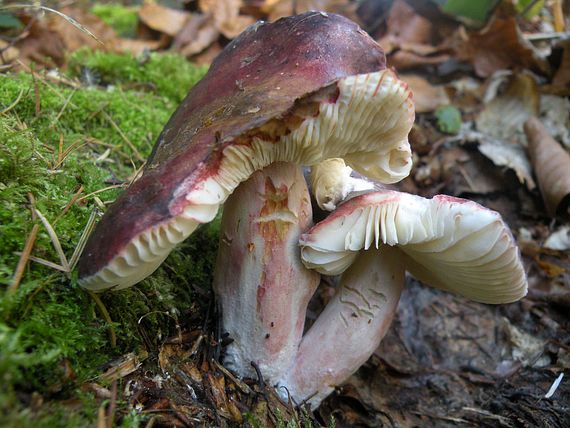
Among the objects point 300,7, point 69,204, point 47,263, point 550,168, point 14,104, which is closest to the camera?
point 47,263

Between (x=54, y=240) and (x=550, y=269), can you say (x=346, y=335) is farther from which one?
(x=550, y=269)

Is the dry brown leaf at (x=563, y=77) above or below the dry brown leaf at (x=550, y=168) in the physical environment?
above

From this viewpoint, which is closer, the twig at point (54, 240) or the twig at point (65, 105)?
the twig at point (54, 240)

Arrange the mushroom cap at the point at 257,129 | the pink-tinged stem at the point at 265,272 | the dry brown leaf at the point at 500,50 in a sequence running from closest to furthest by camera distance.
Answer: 1. the mushroom cap at the point at 257,129
2. the pink-tinged stem at the point at 265,272
3. the dry brown leaf at the point at 500,50

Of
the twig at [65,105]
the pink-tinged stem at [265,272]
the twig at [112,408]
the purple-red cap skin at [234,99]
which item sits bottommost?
the pink-tinged stem at [265,272]

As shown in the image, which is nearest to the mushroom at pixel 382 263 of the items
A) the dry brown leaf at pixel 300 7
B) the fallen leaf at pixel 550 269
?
the fallen leaf at pixel 550 269

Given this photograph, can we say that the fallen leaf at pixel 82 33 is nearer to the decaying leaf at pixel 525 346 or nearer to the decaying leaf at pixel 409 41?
the decaying leaf at pixel 409 41

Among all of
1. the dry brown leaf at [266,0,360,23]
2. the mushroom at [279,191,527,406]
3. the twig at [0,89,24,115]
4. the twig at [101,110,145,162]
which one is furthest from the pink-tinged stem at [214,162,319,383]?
the dry brown leaf at [266,0,360,23]

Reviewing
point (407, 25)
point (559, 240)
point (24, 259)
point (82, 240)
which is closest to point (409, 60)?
point (407, 25)
